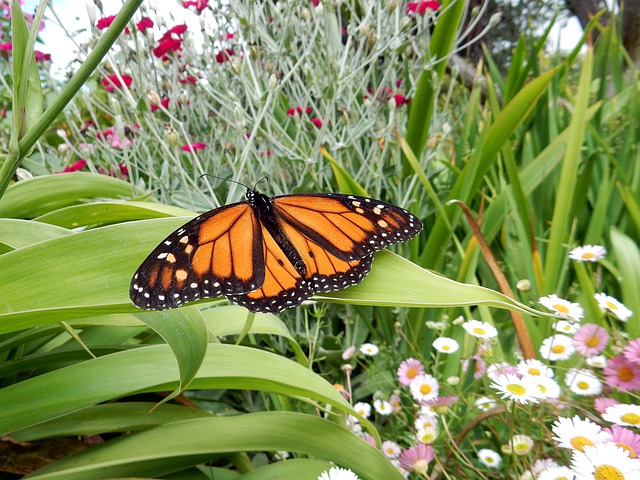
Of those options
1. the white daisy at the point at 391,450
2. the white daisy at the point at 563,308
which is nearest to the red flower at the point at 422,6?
the white daisy at the point at 563,308

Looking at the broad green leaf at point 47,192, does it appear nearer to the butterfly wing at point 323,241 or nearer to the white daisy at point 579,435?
the butterfly wing at point 323,241

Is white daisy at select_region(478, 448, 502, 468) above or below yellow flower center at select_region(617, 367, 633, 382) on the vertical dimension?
below

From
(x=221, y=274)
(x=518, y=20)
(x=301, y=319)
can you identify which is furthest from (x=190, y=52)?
(x=518, y=20)

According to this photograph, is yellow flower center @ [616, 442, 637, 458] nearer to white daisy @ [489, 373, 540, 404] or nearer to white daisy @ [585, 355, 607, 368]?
white daisy @ [489, 373, 540, 404]

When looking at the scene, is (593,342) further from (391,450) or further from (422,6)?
(422,6)

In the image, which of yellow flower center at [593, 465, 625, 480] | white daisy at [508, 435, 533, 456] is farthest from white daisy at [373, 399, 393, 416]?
yellow flower center at [593, 465, 625, 480]

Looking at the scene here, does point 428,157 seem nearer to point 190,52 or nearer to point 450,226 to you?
point 450,226

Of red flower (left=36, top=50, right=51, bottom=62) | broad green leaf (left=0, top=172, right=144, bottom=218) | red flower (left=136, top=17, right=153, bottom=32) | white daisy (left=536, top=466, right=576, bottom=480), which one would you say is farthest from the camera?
red flower (left=36, top=50, right=51, bottom=62)
